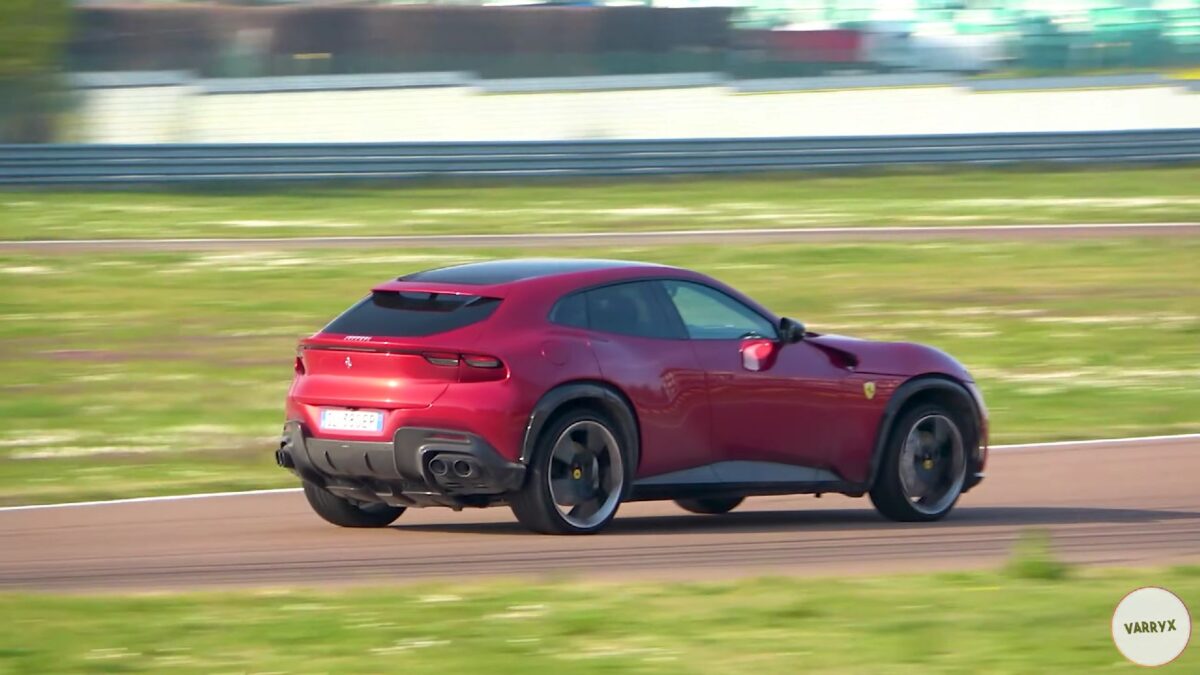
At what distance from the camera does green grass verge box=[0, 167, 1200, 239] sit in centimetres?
2500

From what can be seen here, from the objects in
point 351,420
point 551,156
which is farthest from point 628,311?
point 551,156

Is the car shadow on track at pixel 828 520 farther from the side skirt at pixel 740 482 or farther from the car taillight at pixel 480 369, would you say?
the car taillight at pixel 480 369

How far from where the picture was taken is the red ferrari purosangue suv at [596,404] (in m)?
8.70

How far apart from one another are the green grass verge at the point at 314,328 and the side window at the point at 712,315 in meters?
3.49

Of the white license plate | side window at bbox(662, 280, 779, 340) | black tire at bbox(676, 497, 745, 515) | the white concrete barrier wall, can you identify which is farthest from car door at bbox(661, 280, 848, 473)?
the white concrete barrier wall

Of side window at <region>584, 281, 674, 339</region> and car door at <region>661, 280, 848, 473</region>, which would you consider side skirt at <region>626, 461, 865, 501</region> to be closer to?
car door at <region>661, 280, 848, 473</region>

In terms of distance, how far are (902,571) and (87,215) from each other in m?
19.2

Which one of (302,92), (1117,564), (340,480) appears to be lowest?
(1117,564)

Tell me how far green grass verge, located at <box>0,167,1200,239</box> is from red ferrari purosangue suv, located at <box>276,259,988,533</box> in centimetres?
1493

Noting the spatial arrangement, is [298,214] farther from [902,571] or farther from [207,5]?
[902,571]

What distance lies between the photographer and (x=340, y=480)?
8977 millimetres

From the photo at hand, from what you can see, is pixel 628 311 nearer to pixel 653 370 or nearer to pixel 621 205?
pixel 653 370

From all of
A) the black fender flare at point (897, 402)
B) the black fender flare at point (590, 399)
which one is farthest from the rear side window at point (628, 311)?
the black fender flare at point (897, 402)

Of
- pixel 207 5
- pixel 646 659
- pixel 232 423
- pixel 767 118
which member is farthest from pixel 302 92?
pixel 646 659
